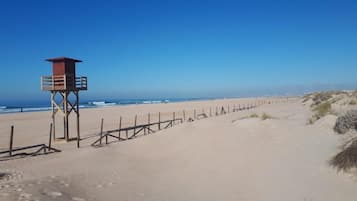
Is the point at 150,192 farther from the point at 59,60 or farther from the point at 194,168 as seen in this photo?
the point at 59,60

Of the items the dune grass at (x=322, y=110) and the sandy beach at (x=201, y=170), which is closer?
the sandy beach at (x=201, y=170)

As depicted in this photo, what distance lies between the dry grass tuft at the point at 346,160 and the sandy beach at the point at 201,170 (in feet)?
0.72

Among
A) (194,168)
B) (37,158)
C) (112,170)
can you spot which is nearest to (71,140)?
(37,158)

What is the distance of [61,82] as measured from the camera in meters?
20.9

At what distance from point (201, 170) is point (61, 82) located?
14471 mm

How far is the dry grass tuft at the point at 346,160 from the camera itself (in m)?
7.96

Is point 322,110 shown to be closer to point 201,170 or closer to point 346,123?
point 346,123

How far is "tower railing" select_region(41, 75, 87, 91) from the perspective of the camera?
2073cm

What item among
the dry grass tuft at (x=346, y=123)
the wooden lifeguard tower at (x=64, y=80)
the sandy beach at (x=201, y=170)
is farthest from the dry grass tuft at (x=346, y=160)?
the wooden lifeguard tower at (x=64, y=80)

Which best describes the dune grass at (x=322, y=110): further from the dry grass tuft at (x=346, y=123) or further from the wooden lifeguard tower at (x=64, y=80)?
the wooden lifeguard tower at (x=64, y=80)

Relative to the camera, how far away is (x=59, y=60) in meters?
20.8

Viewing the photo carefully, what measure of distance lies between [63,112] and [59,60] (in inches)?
148

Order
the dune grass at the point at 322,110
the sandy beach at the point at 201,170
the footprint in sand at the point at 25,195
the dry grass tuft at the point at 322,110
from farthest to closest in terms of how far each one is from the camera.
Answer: the dune grass at the point at 322,110, the dry grass tuft at the point at 322,110, the sandy beach at the point at 201,170, the footprint in sand at the point at 25,195

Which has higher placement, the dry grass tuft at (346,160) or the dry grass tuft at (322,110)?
the dry grass tuft at (322,110)
